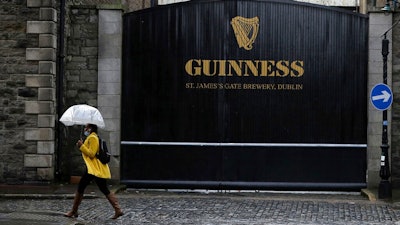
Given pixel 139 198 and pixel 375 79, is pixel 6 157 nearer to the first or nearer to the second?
pixel 139 198

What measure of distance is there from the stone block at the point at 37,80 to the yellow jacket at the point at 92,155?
15.3ft

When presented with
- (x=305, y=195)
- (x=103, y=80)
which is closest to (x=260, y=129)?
(x=305, y=195)

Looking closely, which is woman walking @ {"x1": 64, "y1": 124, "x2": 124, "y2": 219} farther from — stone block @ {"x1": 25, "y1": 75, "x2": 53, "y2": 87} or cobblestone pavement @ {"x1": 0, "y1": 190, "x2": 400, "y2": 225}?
stone block @ {"x1": 25, "y1": 75, "x2": 53, "y2": 87}

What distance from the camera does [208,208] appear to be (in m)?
13.4

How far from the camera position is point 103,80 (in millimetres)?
16438

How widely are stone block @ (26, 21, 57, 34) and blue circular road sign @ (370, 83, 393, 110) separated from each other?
7.41m

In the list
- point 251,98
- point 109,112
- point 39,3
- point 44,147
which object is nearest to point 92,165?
point 44,147

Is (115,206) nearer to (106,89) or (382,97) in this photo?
(106,89)

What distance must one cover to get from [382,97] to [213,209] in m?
4.58

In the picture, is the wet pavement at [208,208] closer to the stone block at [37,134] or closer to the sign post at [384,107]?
the sign post at [384,107]

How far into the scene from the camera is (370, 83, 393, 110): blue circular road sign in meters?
14.7

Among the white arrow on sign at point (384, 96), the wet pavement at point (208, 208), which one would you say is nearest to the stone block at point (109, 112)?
the wet pavement at point (208, 208)

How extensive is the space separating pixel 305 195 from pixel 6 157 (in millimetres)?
7059

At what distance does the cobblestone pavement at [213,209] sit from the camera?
11.6m
